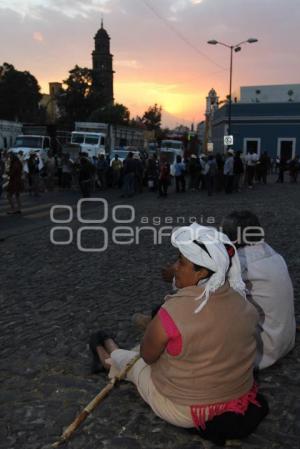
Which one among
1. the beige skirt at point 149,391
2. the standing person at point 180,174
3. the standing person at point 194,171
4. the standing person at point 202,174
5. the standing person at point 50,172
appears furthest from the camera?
the standing person at point 194,171

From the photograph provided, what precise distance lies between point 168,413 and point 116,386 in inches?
34.5

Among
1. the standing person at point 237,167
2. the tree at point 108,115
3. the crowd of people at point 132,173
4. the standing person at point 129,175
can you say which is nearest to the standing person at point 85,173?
the crowd of people at point 132,173

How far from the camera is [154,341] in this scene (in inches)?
124

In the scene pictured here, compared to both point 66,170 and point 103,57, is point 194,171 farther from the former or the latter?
point 103,57

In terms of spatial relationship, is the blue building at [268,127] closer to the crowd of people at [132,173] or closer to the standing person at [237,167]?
the crowd of people at [132,173]

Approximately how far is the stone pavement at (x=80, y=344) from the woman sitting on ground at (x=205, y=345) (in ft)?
0.79

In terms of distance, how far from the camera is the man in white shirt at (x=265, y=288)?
4.25m

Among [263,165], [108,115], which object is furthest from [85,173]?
[108,115]

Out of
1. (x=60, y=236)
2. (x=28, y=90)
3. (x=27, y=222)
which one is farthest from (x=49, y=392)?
(x=28, y=90)

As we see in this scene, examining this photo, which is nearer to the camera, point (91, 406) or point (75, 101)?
point (91, 406)

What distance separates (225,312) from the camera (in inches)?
127

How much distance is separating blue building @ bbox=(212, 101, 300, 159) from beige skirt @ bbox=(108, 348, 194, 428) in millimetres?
48797

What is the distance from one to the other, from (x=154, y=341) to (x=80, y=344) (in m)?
2.09

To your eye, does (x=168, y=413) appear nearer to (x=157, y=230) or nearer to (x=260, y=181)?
(x=157, y=230)
